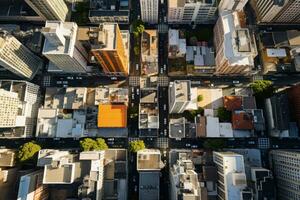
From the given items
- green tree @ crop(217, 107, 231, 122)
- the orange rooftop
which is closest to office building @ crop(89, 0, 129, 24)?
the orange rooftop

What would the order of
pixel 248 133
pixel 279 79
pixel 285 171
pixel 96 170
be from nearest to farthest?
pixel 96 170 < pixel 285 171 < pixel 248 133 < pixel 279 79

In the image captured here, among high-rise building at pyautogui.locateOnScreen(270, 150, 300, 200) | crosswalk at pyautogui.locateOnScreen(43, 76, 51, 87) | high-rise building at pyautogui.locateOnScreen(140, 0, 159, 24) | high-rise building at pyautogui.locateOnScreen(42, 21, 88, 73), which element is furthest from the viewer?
crosswalk at pyautogui.locateOnScreen(43, 76, 51, 87)

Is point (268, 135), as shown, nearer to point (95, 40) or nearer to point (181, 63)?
point (181, 63)

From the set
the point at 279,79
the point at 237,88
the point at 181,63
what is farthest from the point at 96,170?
the point at 279,79

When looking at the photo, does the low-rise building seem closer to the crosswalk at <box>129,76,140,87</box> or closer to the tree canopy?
the crosswalk at <box>129,76,140,87</box>

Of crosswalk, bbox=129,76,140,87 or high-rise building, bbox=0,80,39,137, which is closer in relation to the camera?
high-rise building, bbox=0,80,39,137
